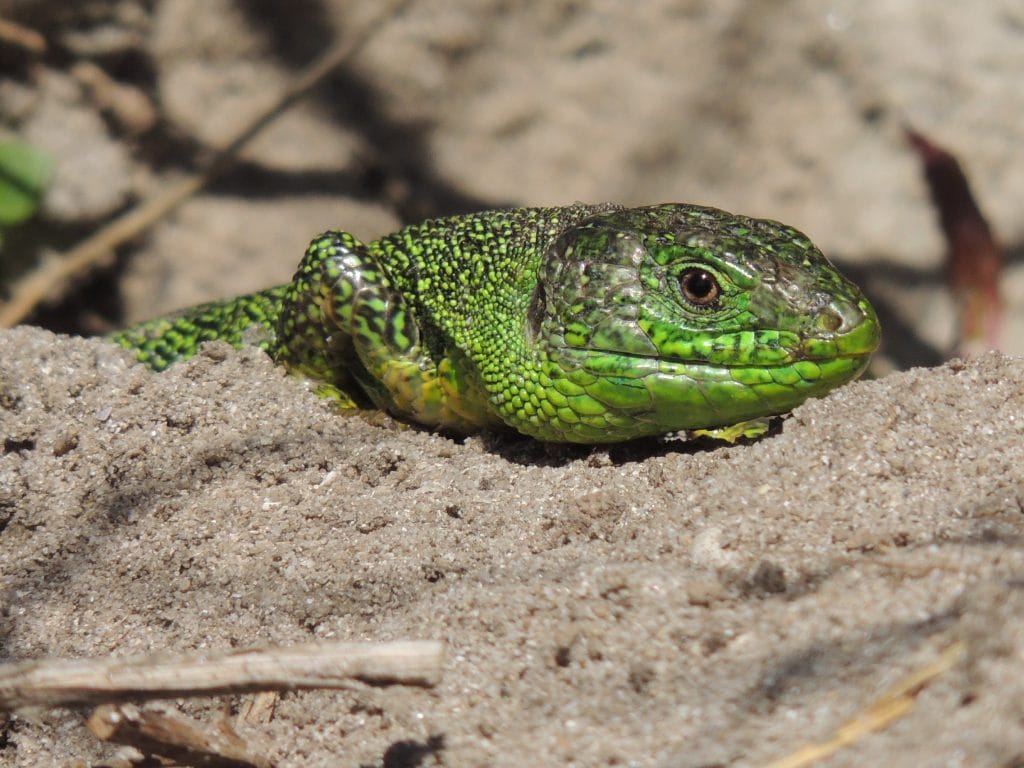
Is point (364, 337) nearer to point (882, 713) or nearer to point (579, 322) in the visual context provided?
point (579, 322)

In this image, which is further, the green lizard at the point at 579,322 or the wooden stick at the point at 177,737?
the green lizard at the point at 579,322

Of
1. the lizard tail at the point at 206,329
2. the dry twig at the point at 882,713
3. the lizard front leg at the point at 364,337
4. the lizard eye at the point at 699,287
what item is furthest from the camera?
the lizard tail at the point at 206,329

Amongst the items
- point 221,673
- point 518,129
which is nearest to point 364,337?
point 221,673

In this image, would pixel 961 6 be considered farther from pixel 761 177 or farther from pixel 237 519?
pixel 237 519

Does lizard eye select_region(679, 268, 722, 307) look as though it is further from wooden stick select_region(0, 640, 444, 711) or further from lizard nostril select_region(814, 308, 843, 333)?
wooden stick select_region(0, 640, 444, 711)

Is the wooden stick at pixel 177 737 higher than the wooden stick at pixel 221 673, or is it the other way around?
the wooden stick at pixel 221 673

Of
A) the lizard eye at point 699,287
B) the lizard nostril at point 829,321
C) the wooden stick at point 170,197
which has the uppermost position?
the lizard eye at point 699,287

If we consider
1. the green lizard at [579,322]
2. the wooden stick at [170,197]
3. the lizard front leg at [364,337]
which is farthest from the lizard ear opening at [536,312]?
the wooden stick at [170,197]

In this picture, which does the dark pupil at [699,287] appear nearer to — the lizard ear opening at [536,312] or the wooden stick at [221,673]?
the lizard ear opening at [536,312]

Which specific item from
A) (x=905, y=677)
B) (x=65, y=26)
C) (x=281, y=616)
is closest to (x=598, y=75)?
(x=65, y=26)
